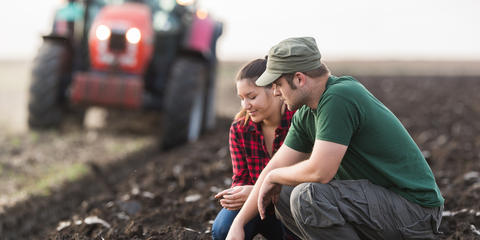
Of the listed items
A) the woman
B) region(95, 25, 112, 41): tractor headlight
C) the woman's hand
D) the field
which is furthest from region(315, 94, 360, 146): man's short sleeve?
region(95, 25, 112, 41): tractor headlight

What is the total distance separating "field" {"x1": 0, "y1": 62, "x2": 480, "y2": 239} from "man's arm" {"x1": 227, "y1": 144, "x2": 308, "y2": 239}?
54 centimetres

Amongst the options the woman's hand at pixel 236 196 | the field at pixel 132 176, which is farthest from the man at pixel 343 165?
the field at pixel 132 176

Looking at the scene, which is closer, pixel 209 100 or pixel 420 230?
pixel 420 230

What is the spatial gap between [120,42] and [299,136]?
15.5 ft

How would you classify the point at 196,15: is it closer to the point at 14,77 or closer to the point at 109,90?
the point at 109,90

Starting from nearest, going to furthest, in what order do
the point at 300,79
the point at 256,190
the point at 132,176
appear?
the point at 300,79 → the point at 256,190 → the point at 132,176

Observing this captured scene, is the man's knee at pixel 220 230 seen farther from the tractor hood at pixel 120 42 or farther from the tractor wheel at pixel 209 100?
the tractor wheel at pixel 209 100

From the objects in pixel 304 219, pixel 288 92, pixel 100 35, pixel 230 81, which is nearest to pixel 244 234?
pixel 304 219

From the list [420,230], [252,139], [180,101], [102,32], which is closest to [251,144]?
[252,139]

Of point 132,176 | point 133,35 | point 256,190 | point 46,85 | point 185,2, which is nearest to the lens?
point 256,190

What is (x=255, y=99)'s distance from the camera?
9.21ft

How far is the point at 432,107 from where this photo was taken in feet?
35.0

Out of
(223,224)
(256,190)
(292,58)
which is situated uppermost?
(292,58)

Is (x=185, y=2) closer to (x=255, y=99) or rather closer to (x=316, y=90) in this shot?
(x=255, y=99)
